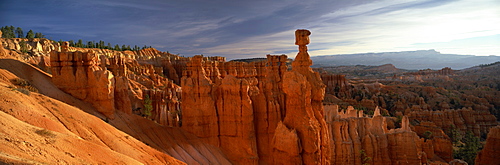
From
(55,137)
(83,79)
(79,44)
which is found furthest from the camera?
(79,44)

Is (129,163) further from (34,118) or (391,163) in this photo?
(391,163)

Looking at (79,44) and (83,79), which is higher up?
(79,44)

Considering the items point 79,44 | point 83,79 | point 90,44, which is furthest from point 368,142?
point 90,44

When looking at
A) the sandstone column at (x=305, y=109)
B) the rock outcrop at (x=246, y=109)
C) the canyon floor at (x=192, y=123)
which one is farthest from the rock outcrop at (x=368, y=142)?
the sandstone column at (x=305, y=109)

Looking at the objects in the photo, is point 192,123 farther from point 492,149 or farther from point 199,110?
point 492,149

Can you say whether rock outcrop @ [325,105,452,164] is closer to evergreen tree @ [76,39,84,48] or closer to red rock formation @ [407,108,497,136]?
red rock formation @ [407,108,497,136]

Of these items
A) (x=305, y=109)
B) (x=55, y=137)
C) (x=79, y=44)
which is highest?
(x=79, y=44)

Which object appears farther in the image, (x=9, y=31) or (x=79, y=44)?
(x=79, y=44)

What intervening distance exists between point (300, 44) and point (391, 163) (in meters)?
15.4

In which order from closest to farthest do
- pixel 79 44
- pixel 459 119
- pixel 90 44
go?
1. pixel 459 119
2. pixel 79 44
3. pixel 90 44

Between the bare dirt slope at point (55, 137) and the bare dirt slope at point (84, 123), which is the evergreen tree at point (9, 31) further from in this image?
the bare dirt slope at point (55, 137)

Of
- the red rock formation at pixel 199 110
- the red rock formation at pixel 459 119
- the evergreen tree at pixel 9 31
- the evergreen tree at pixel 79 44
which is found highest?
the evergreen tree at pixel 9 31

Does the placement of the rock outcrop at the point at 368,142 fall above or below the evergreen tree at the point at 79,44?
below

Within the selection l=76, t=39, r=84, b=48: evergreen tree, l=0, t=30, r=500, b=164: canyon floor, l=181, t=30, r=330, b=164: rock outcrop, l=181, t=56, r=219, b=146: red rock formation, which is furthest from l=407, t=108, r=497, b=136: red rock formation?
l=76, t=39, r=84, b=48: evergreen tree
